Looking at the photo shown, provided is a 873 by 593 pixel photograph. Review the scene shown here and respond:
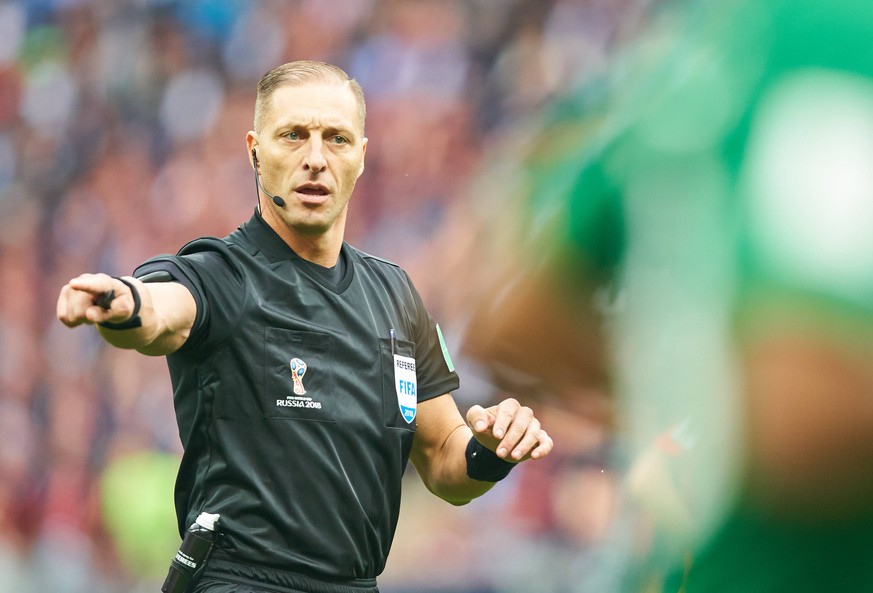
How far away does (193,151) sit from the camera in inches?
219

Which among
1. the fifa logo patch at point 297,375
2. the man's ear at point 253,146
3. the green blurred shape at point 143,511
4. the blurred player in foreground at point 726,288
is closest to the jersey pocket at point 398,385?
the fifa logo patch at point 297,375

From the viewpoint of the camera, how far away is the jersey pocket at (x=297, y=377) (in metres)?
2.60

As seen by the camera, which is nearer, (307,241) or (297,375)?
(297,375)

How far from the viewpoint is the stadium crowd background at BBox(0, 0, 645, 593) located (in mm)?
4727

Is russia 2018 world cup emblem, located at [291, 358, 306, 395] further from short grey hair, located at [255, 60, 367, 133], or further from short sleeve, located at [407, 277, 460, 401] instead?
short grey hair, located at [255, 60, 367, 133]

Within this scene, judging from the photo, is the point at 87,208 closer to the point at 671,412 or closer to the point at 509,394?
the point at 509,394

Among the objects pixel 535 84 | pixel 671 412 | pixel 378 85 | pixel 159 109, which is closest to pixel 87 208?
pixel 159 109

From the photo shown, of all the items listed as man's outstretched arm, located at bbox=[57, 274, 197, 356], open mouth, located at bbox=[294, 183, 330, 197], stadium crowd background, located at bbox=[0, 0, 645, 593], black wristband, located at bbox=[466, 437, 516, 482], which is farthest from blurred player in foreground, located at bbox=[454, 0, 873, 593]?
man's outstretched arm, located at bbox=[57, 274, 197, 356]

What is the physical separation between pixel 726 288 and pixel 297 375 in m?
2.19

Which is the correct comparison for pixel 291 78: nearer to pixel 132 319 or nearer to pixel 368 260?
pixel 368 260

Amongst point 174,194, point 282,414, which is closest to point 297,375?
point 282,414

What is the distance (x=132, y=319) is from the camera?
219 cm

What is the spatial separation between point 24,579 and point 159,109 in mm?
2478

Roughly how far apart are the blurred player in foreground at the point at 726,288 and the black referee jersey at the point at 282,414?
72.8 inches
